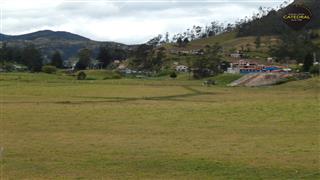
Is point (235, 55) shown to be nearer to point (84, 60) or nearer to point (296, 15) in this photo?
point (84, 60)

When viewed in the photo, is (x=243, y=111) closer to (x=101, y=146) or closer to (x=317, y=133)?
(x=317, y=133)

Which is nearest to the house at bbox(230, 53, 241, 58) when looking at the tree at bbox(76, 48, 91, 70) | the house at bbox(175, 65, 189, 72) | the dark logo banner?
the house at bbox(175, 65, 189, 72)

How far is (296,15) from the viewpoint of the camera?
10820mm

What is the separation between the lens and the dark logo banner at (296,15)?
10812 mm

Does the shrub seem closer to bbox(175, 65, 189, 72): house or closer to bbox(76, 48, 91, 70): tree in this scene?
bbox(76, 48, 91, 70): tree

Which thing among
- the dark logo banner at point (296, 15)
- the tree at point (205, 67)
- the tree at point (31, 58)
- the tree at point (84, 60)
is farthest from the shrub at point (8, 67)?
the dark logo banner at point (296, 15)

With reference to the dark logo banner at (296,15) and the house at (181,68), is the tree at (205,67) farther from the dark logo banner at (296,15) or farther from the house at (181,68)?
the dark logo banner at (296,15)

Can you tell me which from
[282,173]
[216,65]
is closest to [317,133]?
[282,173]

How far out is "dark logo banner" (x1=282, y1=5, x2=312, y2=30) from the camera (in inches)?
426

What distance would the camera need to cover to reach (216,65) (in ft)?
363

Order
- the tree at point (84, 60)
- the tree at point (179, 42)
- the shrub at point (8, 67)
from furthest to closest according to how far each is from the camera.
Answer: the tree at point (179, 42), the tree at point (84, 60), the shrub at point (8, 67)

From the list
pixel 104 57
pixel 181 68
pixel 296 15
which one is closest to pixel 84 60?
pixel 104 57

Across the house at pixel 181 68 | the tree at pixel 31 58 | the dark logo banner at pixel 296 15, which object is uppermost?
the dark logo banner at pixel 296 15

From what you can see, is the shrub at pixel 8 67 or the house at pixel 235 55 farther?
the house at pixel 235 55
